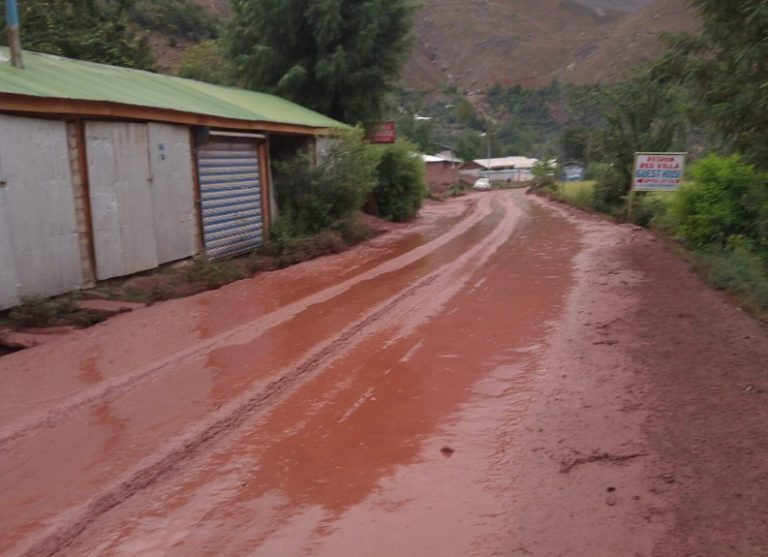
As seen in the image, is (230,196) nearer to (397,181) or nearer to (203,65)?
(397,181)

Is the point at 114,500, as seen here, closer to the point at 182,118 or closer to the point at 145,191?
the point at 145,191

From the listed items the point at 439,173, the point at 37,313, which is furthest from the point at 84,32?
the point at 439,173

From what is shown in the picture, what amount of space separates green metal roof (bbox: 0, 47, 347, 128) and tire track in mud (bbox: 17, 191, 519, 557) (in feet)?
16.6

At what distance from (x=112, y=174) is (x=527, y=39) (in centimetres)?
13182

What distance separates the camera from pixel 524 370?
23.1ft

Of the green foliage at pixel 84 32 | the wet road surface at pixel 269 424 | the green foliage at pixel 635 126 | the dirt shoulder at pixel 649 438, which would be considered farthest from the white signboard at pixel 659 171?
the green foliage at pixel 84 32

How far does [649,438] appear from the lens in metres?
5.11

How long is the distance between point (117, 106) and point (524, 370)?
7.35m

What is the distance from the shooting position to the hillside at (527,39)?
10781cm

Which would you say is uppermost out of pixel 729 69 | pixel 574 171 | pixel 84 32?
pixel 84 32

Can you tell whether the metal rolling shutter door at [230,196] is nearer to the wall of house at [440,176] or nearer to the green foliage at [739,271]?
the green foliage at [739,271]

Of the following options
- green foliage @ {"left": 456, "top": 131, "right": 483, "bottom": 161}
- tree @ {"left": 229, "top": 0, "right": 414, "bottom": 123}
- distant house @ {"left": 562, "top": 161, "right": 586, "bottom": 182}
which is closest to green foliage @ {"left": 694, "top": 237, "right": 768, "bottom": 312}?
tree @ {"left": 229, "top": 0, "right": 414, "bottom": 123}

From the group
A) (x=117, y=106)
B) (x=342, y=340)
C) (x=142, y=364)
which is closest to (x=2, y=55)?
(x=117, y=106)

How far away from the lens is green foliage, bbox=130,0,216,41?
51.7 meters
